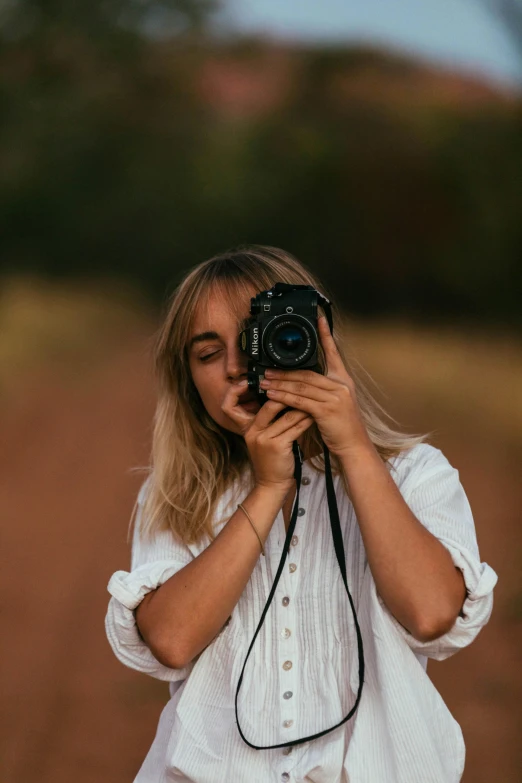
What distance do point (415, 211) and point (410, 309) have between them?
792mm

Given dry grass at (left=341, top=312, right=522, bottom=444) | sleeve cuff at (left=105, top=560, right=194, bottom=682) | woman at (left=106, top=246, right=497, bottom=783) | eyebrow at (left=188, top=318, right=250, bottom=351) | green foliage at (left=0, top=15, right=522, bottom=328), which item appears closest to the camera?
woman at (left=106, top=246, right=497, bottom=783)

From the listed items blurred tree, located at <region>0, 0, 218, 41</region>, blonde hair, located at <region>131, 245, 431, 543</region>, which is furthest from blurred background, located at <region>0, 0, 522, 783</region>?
blonde hair, located at <region>131, 245, 431, 543</region>

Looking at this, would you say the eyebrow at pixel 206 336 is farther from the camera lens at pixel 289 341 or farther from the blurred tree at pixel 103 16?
the blurred tree at pixel 103 16

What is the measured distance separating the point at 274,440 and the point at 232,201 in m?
7.20

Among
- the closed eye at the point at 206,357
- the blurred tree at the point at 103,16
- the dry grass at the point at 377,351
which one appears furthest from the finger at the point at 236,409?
the blurred tree at the point at 103,16

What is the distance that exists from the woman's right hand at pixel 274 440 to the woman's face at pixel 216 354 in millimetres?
103

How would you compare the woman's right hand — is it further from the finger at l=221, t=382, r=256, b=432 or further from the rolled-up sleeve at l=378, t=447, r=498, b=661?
the rolled-up sleeve at l=378, t=447, r=498, b=661

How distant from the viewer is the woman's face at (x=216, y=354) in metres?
1.55

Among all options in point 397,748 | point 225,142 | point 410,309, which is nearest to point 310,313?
point 397,748

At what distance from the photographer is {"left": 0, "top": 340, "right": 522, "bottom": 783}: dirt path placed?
3.96 m

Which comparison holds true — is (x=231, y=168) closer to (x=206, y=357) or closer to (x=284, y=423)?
(x=206, y=357)

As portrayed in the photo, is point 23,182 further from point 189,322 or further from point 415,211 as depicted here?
point 189,322

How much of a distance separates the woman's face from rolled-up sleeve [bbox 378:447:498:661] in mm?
286

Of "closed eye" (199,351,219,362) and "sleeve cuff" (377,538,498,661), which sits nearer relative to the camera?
"sleeve cuff" (377,538,498,661)
